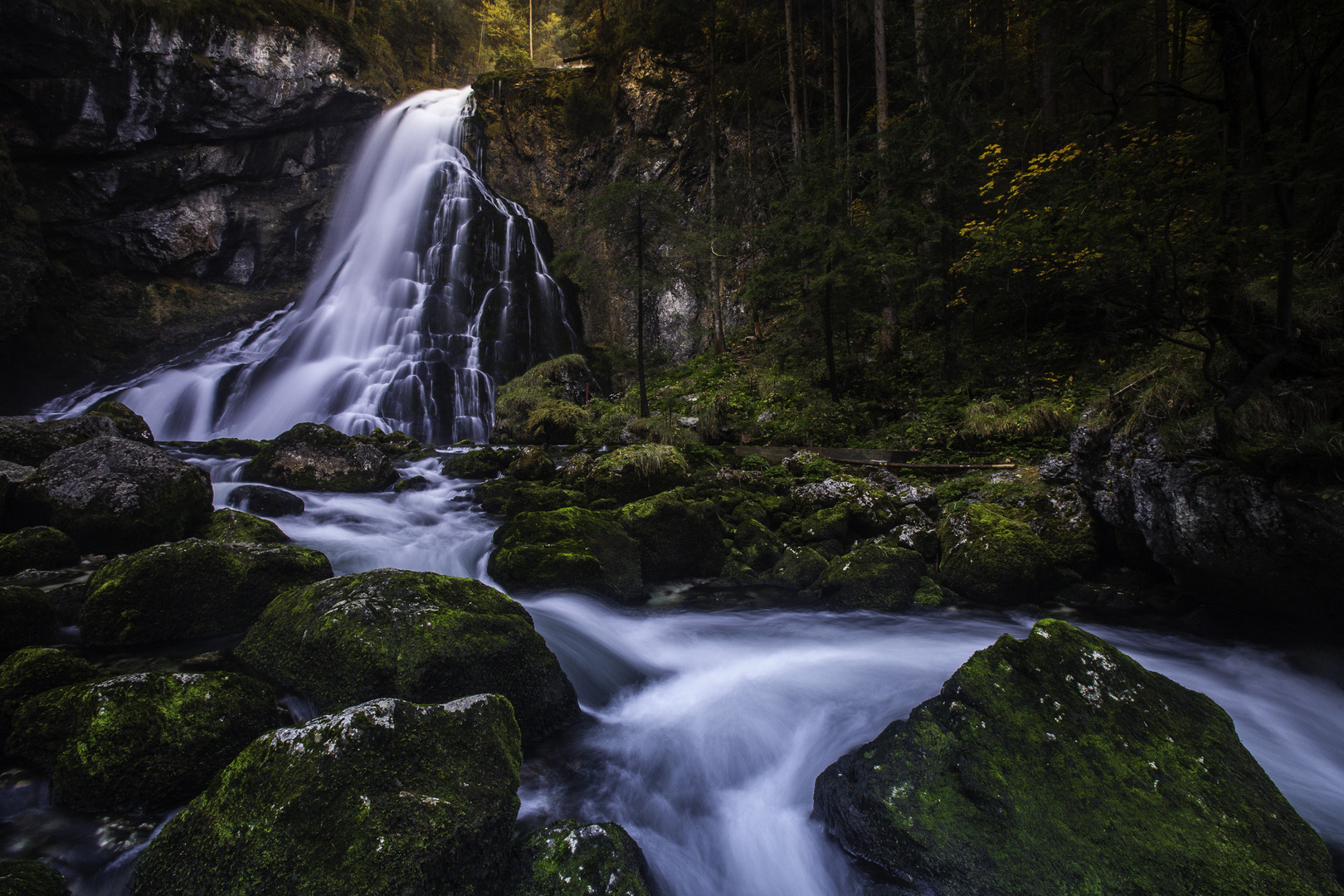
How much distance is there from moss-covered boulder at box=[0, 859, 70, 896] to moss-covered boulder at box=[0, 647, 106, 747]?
1.51 meters

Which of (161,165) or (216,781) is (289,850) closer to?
(216,781)

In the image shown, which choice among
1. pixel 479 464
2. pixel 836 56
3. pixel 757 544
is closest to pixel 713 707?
pixel 757 544

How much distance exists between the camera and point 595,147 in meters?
27.6

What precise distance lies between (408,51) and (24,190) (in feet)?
71.3

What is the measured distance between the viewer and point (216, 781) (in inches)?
96.6

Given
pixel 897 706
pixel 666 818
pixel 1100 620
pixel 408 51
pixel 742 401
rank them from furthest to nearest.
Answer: pixel 408 51
pixel 742 401
pixel 1100 620
pixel 897 706
pixel 666 818

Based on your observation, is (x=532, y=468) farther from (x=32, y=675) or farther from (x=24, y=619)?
(x=32, y=675)

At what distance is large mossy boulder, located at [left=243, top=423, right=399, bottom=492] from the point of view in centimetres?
1055

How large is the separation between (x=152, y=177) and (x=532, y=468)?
21.3m

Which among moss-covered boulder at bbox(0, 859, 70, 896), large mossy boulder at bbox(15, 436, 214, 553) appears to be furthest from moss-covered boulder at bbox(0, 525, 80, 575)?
moss-covered boulder at bbox(0, 859, 70, 896)

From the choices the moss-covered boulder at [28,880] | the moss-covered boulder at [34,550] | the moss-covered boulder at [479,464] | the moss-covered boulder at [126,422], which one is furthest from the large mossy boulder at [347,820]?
the moss-covered boulder at [126,422]

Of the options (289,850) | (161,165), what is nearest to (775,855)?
(289,850)

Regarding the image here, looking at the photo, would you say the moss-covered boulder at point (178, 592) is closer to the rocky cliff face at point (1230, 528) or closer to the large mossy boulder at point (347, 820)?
the large mossy boulder at point (347, 820)

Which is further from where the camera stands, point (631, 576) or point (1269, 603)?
point (631, 576)
